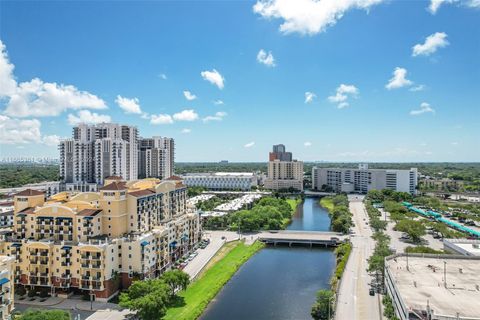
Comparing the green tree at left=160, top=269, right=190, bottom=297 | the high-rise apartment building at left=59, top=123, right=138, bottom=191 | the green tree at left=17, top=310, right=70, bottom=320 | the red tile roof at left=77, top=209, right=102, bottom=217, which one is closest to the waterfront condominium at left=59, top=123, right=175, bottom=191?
the high-rise apartment building at left=59, top=123, right=138, bottom=191

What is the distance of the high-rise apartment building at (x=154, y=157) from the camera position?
59.4m

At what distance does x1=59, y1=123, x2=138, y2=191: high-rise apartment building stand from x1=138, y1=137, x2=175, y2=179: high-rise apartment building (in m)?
8.53

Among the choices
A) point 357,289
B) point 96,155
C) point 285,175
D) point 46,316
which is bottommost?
point 357,289

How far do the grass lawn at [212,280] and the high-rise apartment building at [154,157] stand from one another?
101 ft

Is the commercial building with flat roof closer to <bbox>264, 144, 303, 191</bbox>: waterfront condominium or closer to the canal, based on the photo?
the canal

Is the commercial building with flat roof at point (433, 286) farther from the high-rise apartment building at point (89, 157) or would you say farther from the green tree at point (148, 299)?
the high-rise apartment building at point (89, 157)

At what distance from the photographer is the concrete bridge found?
34.3m

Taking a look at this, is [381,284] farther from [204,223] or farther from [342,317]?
[204,223]

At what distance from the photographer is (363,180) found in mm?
75688

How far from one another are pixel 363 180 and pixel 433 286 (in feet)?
201

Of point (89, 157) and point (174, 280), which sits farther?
point (89, 157)

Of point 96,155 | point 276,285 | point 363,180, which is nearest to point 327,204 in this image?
point 363,180

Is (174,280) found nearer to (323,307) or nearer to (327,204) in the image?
(323,307)

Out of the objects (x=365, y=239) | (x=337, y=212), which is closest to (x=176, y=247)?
(x=365, y=239)
